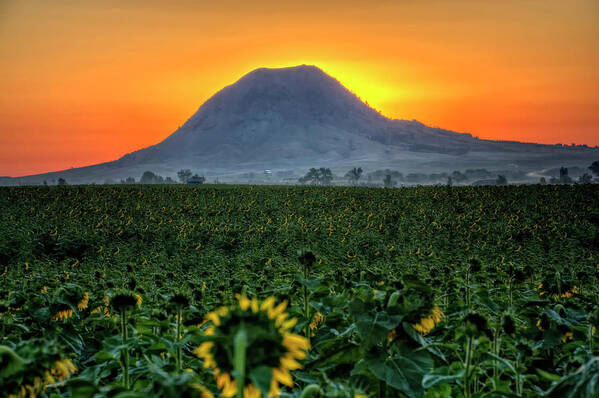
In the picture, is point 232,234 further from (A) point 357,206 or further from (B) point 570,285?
(B) point 570,285

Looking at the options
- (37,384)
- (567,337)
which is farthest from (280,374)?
(567,337)

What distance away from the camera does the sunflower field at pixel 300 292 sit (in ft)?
4.47

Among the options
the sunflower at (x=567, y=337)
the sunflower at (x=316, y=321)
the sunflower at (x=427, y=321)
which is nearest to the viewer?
the sunflower at (x=427, y=321)

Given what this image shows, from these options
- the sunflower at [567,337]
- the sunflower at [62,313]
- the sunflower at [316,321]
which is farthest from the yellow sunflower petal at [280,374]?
the sunflower at [567,337]

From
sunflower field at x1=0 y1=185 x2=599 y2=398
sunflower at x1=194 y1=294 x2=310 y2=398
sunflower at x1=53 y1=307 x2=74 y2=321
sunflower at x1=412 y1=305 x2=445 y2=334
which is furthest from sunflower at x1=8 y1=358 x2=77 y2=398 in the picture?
sunflower at x1=53 y1=307 x2=74 y2=321

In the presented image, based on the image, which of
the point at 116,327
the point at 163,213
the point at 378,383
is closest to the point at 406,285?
the point at 378,383

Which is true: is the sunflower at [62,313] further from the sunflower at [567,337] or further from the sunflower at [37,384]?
the sunflower at [567,337]

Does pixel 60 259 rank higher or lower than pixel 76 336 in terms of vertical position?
lower

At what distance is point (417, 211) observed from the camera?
2531 cm

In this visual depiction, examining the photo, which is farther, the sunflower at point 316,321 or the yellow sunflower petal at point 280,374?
the sunflower at point 316,321

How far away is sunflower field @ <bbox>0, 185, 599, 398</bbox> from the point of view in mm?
1362

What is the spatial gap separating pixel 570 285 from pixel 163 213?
23968mm

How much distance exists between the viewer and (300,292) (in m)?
3.71

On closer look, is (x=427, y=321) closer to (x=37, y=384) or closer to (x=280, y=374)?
(x=280, y=374)
